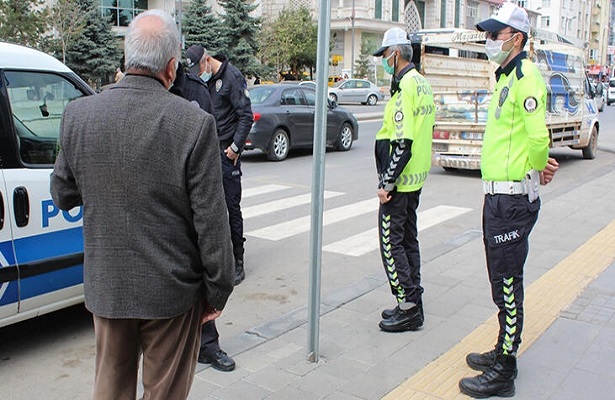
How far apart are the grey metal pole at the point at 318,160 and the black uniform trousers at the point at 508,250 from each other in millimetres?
954

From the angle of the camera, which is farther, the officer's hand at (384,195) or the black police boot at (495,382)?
the officer's hand at (384,195)

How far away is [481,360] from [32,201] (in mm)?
2866

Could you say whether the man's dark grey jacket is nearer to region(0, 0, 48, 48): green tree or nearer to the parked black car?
the parked black car

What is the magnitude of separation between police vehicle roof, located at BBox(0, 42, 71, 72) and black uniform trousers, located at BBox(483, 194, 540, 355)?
116 inches

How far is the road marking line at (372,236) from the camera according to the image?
23.2 ft

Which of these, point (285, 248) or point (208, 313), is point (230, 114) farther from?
point (208, 313)

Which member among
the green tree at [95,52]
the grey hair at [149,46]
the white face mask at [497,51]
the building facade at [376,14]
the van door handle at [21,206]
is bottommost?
the van door handle at [21,206]

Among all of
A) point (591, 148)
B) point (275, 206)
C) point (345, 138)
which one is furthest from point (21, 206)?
point (591, 148)

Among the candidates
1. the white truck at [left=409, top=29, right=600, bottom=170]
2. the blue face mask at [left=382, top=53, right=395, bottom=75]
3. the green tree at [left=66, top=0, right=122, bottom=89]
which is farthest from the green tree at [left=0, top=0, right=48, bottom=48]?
the blue face mask at [left=382, top=53, right=395, bottom=75]

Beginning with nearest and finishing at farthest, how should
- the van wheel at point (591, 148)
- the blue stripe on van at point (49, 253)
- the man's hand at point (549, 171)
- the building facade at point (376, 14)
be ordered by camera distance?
the man's hand at point (549, 171)
the blue stripe on van at point (49, 253)
the van wheel at point (591, 148)
the building facade at point (376, 14)

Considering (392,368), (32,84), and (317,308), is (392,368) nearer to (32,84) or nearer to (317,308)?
(317,308)

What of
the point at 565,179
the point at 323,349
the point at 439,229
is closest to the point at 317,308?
the point at 323,349

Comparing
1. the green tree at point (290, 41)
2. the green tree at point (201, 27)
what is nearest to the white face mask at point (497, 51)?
the green tree at point (201, 27)

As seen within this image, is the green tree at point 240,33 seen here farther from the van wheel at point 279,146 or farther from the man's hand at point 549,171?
the man's hand at point 549,171
